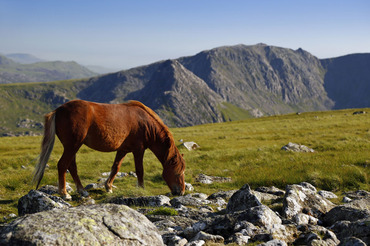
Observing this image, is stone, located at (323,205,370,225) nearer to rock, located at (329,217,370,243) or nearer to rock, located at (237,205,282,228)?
rock, located at (329,217,370,243)

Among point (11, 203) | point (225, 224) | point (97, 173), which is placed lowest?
point (97, 173)

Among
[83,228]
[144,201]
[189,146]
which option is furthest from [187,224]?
[189,146]

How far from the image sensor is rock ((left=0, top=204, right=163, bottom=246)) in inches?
163

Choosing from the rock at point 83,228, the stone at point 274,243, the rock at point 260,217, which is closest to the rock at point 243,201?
the rock at point 260,217

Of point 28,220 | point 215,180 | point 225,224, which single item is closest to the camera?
point 28,220

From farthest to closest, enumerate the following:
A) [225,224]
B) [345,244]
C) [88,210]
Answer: [225,224] → [88,210] → [345,244]

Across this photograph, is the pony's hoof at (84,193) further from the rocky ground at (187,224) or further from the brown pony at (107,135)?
the rocky ground at (187,224)

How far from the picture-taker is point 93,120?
1134cm

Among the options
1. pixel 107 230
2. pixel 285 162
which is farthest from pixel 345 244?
pixel 285 162

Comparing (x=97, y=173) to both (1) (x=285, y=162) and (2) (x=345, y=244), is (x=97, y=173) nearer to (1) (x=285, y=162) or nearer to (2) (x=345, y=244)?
(1) (x=285, y=162)

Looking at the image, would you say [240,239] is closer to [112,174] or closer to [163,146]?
[163,146]

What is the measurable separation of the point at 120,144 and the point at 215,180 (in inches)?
283

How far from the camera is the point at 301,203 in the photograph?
28.6ft

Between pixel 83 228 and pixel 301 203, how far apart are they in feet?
21.5
